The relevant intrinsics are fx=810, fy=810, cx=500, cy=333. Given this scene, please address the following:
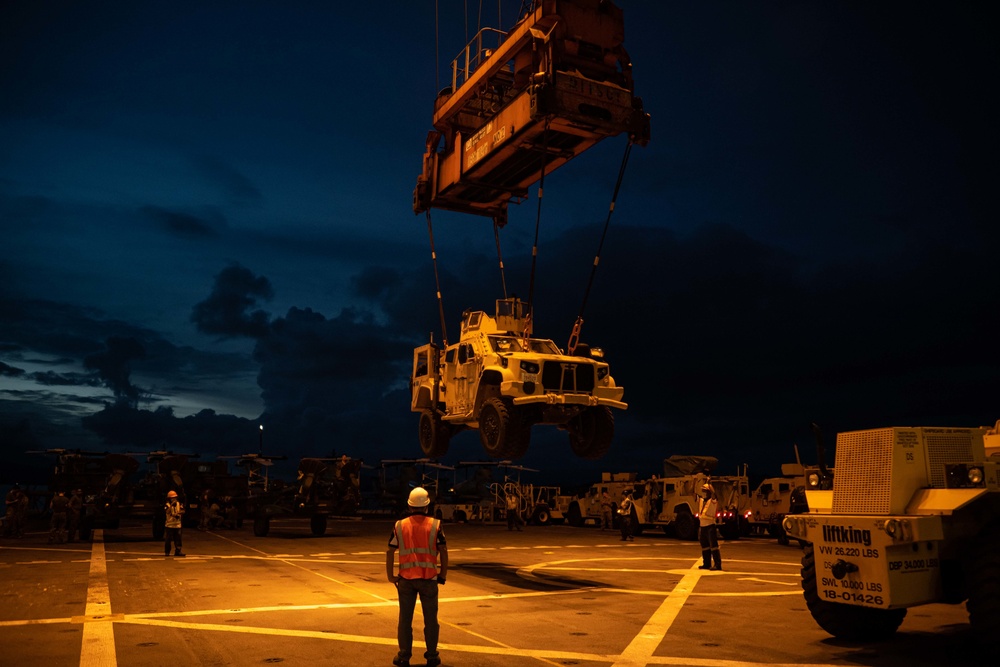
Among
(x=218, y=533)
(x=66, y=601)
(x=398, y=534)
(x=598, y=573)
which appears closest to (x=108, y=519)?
(x=218, y=533)

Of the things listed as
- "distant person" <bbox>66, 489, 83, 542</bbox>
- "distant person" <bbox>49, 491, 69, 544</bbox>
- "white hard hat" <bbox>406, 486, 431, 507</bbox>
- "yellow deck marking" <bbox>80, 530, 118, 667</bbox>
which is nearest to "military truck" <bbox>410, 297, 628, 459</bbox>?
"white hard hat" <bbox>406, 486, 431, 507</bbox>

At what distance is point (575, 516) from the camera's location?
1527 inches

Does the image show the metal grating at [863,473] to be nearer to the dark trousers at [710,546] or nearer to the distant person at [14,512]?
the dark trousers at [710,546]

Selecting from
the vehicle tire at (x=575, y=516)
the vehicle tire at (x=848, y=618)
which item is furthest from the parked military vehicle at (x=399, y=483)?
the vehicle tire at (x=848, y=618)

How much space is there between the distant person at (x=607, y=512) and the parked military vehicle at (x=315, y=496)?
11.4 m

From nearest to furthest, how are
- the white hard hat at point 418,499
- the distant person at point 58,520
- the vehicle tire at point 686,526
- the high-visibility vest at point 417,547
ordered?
the high-visibility vest at point 417,547 < the white hard hat at point 418,499 < the distant person at point 58,520 < the vehicle tire at point 686,526

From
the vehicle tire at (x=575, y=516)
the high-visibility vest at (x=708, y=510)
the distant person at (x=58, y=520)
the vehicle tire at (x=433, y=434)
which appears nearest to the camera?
the vehicle tire at (x=433, y=434)

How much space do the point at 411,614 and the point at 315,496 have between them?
828 inches

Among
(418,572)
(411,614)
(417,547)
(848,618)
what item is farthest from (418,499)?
(848,618)

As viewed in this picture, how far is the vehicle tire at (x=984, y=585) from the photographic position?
7.21 m

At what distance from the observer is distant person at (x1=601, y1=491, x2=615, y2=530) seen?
116ft

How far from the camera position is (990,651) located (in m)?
7.28

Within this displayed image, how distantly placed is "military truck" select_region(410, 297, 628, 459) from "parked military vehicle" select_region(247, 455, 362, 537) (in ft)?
41.5

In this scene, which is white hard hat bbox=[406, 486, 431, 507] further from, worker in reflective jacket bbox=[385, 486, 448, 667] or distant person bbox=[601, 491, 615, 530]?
distant person bbox=[601, 491, 615, 530]
